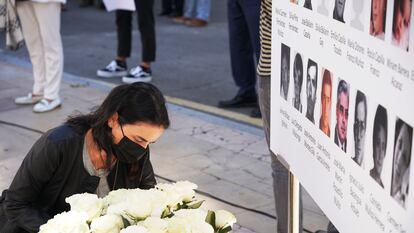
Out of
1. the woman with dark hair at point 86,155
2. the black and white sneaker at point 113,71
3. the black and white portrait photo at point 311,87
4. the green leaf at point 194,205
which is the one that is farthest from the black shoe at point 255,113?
the green leaf at point 194,205

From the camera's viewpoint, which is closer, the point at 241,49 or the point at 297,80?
the point at 297,80

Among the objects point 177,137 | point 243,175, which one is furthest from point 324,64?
point 177,137

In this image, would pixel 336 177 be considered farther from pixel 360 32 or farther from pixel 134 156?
pixel 134 156

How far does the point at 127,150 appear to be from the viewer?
2.50m

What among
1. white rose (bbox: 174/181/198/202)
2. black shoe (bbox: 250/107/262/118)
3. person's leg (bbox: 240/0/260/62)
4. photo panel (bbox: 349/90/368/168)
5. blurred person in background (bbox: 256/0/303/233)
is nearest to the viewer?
photo panel (bbox: 349/90/368/168)

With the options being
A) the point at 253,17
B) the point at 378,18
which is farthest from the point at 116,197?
the point at 253,17

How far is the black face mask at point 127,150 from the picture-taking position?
8.12ft

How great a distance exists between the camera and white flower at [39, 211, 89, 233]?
182cm

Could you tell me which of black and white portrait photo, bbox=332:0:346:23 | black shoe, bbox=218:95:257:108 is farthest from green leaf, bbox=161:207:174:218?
black shoe, bbox=218:95:257:108

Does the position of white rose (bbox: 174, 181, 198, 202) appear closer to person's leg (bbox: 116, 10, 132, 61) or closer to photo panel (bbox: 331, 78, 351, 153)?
photo panel (bbox: 331, 78, 351, 153)

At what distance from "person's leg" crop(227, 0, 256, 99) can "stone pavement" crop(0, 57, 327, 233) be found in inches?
16.8

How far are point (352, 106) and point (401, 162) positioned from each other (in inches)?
11.6

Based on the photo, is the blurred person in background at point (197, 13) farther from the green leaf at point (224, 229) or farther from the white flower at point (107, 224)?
the white flower at point (107, 224)

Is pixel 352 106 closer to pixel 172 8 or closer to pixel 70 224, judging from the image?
pixel 70 224
